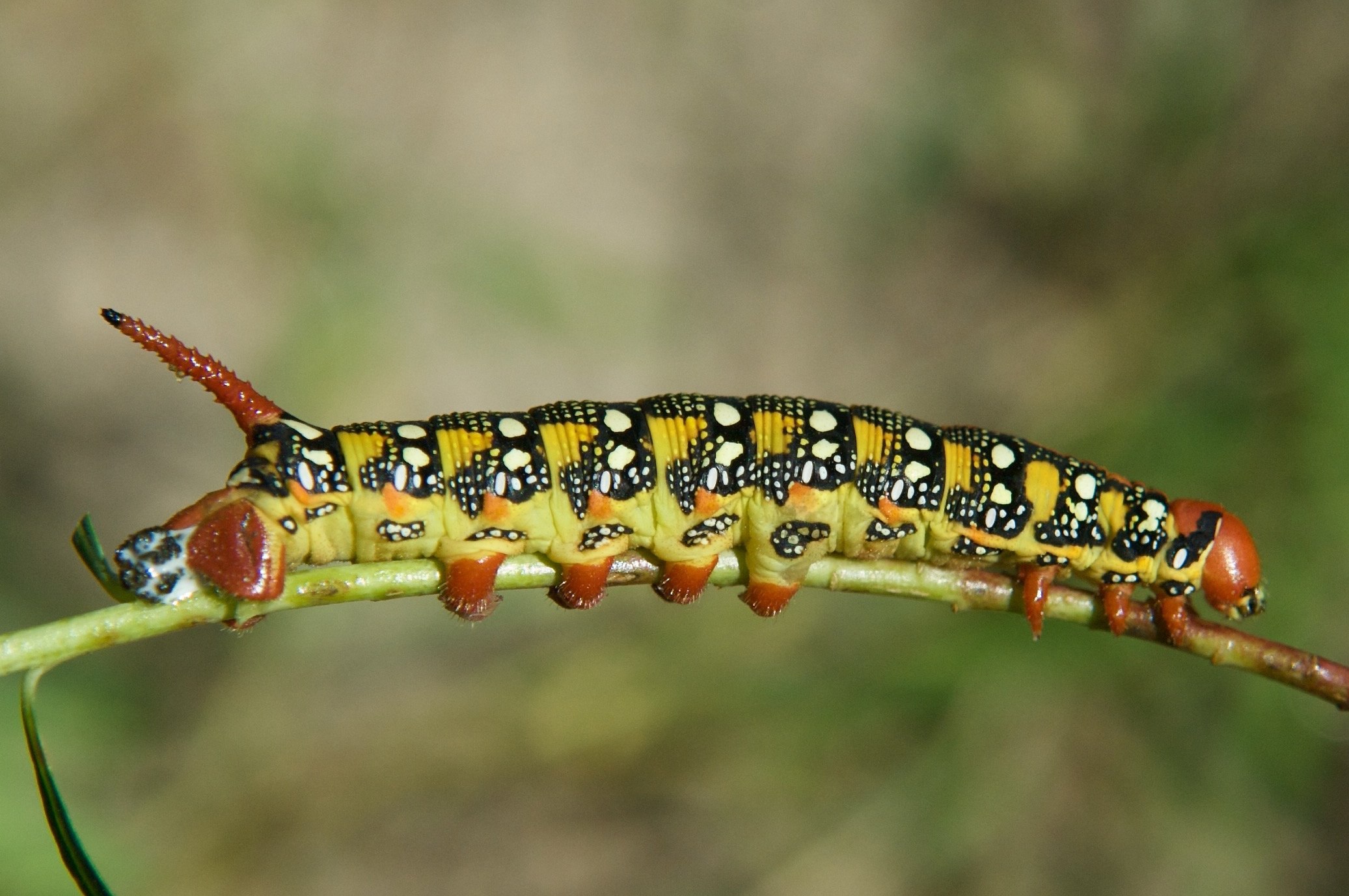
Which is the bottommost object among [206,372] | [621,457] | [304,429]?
[621,457]

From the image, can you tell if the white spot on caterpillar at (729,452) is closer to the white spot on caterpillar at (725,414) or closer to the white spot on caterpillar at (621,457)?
the white spot on caterpillar at (725,414)

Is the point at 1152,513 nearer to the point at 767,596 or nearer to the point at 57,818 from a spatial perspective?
the point at 767,596

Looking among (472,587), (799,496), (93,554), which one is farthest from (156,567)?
(799,496)

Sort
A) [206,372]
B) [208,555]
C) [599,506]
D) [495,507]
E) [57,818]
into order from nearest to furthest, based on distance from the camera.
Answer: [57,818]
[208,555]
[206,372]
[495,507]
[599,506]

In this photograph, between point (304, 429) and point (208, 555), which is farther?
point (304, 429)

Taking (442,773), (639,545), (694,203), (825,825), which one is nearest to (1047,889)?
(825,825)

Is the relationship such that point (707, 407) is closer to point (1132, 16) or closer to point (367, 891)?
point (367, 891)
